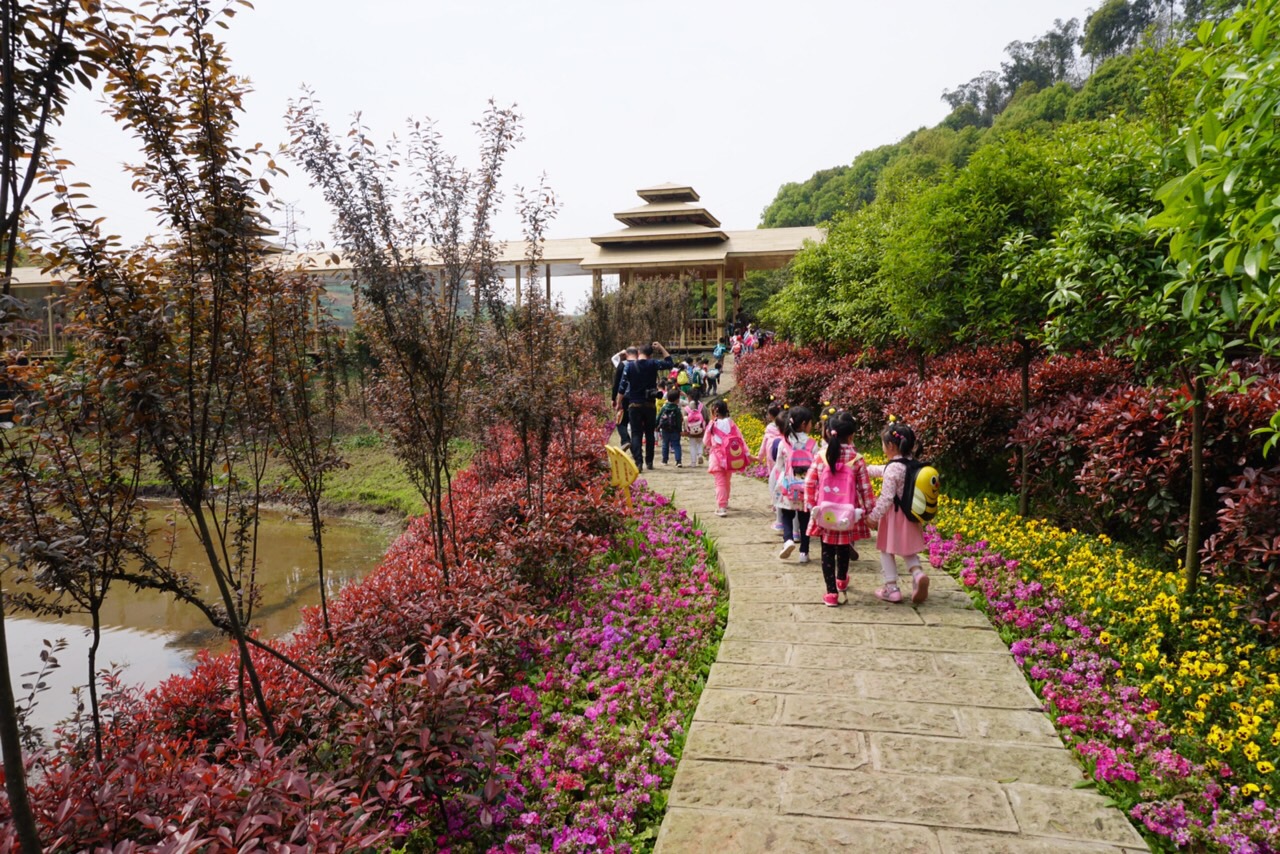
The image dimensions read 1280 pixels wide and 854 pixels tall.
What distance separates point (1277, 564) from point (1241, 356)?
231 cm

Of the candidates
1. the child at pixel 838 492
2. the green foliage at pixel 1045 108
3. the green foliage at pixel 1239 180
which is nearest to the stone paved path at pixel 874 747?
the child at pixel 838 492

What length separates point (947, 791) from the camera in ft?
9.45

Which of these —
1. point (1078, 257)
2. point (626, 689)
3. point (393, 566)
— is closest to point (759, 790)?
point (626, 689)

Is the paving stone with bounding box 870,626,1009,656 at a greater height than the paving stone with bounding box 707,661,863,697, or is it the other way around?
the paving stone with bounding box 870,626,1009,656

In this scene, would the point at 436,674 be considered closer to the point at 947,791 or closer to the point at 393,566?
the point at 947,791

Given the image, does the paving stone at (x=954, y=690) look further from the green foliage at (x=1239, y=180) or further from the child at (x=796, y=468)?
the green foliage at (x=1239, y=180)

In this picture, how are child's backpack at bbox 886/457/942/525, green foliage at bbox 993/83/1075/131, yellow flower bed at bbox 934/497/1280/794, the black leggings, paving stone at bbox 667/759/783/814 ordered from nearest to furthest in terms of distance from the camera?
paving stone at bbox 667/759/783/814, yellow flower bed at bbox 934/497/1280/794, child's backpack at bbox 886/457/942/525, the black leggings, green foliage at bbox 993/83/1075/131

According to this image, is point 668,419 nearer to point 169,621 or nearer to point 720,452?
point 720,452

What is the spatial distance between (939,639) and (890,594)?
0.62 m

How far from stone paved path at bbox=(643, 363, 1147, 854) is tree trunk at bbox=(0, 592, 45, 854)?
1915 mm

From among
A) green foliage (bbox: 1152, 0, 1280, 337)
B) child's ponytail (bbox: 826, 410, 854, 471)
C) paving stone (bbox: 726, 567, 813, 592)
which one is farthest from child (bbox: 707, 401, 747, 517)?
green foliage (bbox: 1152, 0, 1280, 337)

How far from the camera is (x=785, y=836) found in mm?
2666

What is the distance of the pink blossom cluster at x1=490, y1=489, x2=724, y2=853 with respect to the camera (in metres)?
3.03

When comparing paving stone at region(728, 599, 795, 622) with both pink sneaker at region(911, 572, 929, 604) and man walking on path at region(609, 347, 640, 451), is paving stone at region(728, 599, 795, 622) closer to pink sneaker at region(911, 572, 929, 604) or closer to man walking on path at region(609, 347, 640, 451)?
pink sneaker at region(911, 572, 929, 604)
